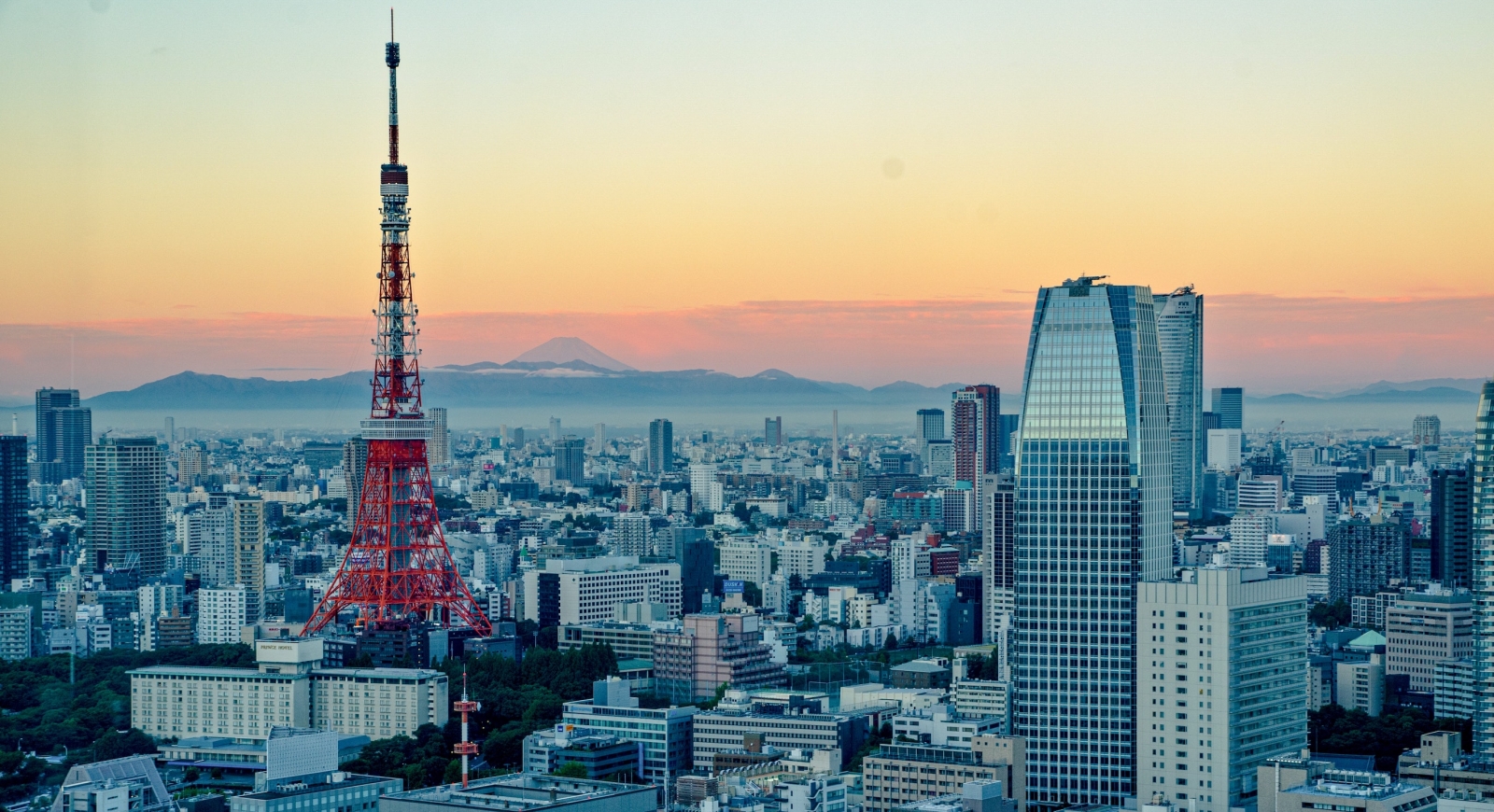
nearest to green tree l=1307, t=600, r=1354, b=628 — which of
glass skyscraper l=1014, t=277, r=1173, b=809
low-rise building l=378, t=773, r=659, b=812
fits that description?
glass skyscraper l=1014, t=277, r=1173, b=809

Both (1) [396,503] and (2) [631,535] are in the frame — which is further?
(2) [631,535]

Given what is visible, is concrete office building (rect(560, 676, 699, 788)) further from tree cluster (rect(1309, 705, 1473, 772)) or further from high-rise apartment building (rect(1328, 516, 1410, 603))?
high-rise apartment building (rect(1328, 516, 1410, 603))

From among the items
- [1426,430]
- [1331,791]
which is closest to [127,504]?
[1426,430]

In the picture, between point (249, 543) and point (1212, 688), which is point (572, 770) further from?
point (249, 543)

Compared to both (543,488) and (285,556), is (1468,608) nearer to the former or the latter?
(285,556)

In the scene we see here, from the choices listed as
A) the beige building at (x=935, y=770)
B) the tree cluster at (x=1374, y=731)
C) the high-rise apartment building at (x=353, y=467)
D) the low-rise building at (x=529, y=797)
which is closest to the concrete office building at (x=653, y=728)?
the beige building at (x=935, y=770)

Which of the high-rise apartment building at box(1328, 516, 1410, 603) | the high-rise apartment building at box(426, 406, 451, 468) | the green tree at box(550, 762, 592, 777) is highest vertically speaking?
the high-rise apartment building at box(426, 406, 451, 468)

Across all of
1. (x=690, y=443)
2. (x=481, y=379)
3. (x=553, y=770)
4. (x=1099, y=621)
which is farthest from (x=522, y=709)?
(x=690, y=443)
